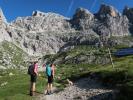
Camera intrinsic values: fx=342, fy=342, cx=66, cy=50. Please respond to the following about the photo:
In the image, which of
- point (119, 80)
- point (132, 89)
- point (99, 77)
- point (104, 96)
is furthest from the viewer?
point (99, 77)

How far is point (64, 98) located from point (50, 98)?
1.62 meters

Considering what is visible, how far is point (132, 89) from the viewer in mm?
27188

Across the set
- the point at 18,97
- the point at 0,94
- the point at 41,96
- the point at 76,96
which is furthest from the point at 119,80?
the point at 0,94

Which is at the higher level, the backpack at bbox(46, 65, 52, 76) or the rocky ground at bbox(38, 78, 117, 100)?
the backpack at bbox(46, 65, 52, 76)

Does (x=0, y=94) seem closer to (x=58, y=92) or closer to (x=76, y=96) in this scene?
(x=58, y=92)

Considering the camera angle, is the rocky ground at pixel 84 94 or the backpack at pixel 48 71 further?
the backpack at pixel 48 71

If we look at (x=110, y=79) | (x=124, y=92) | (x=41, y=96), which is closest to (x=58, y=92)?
(x=41, y=96)

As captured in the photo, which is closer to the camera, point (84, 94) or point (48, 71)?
point (84, 94)

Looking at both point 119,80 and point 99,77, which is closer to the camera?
point 119,80

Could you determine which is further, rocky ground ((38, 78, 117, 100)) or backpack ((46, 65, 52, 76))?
backpack ((46, 65, 52, 76))

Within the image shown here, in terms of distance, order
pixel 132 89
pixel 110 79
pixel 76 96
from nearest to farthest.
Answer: pixel 132 89 → pixel 76 96 → pixel 110 79

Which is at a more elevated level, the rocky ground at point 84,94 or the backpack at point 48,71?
the backpack at point 48,71

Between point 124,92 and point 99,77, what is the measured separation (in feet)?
55.3

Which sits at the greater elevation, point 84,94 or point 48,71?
point 48,71
